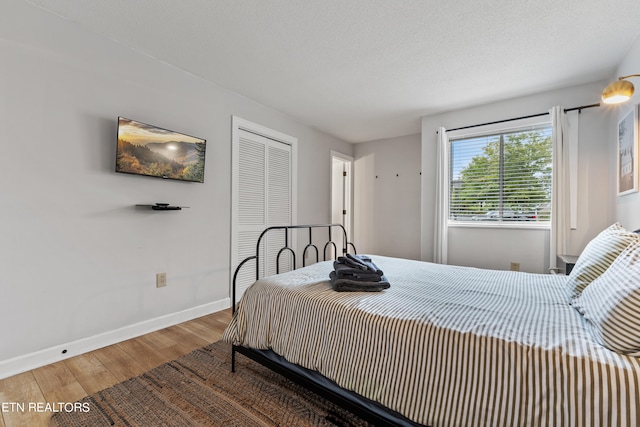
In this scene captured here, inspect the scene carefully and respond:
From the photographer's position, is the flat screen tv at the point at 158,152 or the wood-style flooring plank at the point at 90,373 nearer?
the wood-style flooring plank at the point at 90,373

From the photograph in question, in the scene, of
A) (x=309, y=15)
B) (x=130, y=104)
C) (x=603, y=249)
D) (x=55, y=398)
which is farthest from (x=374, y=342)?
(x=130, y=104)

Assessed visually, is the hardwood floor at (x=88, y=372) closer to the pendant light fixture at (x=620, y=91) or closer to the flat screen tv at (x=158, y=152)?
the flat screen tv at (x=158, y=152)

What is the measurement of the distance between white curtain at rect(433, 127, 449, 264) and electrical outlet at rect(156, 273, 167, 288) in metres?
3.11

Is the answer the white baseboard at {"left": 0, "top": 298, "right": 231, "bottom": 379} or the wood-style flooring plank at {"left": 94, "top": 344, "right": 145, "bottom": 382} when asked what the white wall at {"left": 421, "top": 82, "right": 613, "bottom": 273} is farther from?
the wood-style flooring plank at {"left": 94, "top": 344, "right": 145, "bottom": 382}

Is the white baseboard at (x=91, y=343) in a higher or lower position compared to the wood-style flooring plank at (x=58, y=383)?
higher

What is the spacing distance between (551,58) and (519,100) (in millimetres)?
828

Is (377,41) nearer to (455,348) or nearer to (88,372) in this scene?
(455,348)

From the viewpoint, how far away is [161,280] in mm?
2488

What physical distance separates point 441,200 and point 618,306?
2.66m

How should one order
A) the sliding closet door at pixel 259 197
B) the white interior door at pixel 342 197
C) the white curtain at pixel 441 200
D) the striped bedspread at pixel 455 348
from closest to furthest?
the striped bedspread at pixel 455 348 → the sliding closet door at pixel 259 197 → the white curtain at pixel 441 200 → the white interior door at pixel 342 197

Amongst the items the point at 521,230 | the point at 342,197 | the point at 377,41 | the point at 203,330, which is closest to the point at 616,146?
the point at 521,230

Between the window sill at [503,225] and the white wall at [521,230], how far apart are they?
45mm

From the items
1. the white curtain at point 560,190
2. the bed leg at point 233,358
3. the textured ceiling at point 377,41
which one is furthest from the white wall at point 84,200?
the white curtain at point 560,190

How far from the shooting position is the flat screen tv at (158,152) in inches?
84.4
